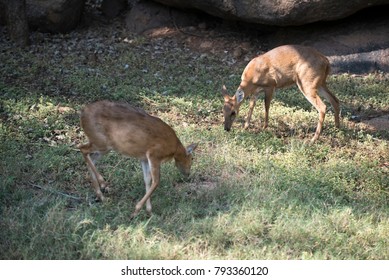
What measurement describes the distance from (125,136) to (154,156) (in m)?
0.35

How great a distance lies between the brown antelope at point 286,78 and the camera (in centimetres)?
901

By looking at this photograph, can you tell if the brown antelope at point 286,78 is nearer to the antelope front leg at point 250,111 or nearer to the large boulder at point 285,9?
the antelope front leg at point 250,111

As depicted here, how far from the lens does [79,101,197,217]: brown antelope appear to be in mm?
6211

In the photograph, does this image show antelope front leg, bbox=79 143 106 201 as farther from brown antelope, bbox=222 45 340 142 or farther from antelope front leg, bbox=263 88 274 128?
antelope front leg, bbox=263 88 274 128

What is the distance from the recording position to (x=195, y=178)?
7141mm

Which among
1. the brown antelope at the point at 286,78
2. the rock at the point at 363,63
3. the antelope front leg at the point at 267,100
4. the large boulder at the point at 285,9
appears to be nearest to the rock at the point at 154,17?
the large boulder at the point at 285,9

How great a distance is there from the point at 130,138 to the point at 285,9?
21.1 feet

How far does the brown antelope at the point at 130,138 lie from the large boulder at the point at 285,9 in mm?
5995

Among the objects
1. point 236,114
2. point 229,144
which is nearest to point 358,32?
point 236,114

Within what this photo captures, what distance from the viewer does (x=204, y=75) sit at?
11.0 metres

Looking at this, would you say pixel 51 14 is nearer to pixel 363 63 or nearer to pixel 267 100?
pixel 267 100

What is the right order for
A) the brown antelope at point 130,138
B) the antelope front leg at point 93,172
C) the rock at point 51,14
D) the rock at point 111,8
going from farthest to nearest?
the rock at point 111,8
the rock at point 51,14
the antelope front leg at point 93,172
the brown antelope at point 130,138

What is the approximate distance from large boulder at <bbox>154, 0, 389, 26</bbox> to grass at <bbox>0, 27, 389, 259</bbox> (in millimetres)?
1419

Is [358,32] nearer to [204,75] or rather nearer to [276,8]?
[276,8]
